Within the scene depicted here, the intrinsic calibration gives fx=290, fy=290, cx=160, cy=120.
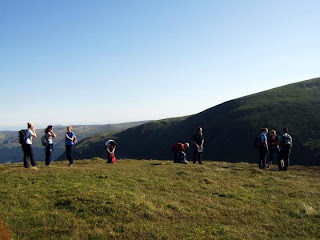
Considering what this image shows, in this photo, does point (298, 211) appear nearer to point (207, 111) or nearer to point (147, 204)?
point (147, 204)

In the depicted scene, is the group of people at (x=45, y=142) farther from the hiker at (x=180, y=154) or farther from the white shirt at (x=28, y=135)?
the hiker at (x=180, y=154)

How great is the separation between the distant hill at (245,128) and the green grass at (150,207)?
58.8 meters

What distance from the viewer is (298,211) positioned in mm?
13297

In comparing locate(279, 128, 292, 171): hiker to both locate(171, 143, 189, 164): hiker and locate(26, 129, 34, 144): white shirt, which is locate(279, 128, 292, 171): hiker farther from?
locate(26, 129, 34, 144): white shirt

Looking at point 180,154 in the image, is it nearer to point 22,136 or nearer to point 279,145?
point 279,145

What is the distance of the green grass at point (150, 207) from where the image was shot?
33.9 feet

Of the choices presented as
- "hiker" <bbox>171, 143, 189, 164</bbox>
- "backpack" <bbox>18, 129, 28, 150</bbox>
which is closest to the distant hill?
"hiker" <bbox>171, 143, 189, 164</bbox>

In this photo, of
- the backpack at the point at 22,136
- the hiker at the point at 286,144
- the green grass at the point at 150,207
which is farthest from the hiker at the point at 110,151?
the hiker at the point at 286,144

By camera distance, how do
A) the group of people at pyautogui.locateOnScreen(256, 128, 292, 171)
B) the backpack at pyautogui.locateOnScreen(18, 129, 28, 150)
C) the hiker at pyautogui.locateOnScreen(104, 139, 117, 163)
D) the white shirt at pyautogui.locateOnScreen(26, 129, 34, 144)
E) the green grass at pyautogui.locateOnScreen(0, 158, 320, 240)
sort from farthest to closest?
the hiker at pyautogui.locateOnScreen(104, 139, 117, 163), the group of people at pyautogui.locateOnScreen(256, 128, 292, 171), the backpack at pyautogui.locateOnScreen(18, 129, 28, 150), the white shirt at pyautogui.locateOnScreen(26, 129, 34, 144), the green grass at pyautogui.locateOnScreen(0, 158, 320, 240)

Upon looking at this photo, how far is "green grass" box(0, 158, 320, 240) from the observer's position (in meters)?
10.3

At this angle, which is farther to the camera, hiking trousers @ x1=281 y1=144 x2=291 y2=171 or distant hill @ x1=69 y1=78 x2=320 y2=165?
distant hill @ x1=69 y1=78 x2=320 y2=165

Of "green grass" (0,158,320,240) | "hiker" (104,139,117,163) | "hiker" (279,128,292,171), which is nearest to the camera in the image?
"green grass" (0,158,320,240)

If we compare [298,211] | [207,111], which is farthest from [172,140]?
[298,211]

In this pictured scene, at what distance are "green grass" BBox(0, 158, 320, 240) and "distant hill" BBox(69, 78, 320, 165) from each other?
193 feet
